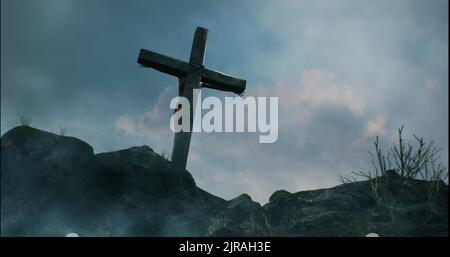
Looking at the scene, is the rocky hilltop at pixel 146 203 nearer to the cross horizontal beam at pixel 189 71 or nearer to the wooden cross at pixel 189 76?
the wooden cross at pixel 189 76

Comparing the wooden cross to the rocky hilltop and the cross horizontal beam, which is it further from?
the rocky hilltop

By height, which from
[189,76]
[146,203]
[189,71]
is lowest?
[146,203]

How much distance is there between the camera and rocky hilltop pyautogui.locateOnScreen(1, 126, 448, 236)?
782cm

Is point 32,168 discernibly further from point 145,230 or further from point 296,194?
point 296,194

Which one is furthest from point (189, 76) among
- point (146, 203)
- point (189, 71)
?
point (146, 203)

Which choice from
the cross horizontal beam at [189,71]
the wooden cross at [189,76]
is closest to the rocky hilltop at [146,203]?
the wooden cross at [189,76]

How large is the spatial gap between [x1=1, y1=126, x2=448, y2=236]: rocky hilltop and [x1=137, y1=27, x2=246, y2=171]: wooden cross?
0.53m

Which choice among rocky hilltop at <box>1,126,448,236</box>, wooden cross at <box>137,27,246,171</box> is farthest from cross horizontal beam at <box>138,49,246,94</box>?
rocky hilltop at <box>1,126,448,236</box>

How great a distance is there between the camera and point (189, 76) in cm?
985

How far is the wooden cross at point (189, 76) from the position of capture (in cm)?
937

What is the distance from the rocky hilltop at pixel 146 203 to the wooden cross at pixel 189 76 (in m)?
0.53

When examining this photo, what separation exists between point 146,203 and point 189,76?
9.23ft

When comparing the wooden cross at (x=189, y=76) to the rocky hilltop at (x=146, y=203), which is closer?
the rocky hilltop at (x=146, y=203)

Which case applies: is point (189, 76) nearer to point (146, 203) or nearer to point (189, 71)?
point (189, 71)
